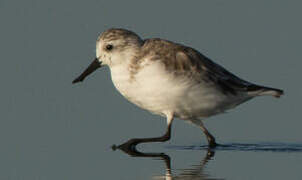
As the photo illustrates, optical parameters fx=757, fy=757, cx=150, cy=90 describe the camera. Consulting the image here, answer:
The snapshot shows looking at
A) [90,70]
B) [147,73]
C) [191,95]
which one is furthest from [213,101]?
[90,70]

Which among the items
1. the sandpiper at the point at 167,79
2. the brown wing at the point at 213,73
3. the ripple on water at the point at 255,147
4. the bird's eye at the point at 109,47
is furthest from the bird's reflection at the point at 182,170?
the bird's eye at the point at 109,47

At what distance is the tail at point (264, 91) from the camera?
16.6 meters

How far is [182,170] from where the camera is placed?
13328 millimetres

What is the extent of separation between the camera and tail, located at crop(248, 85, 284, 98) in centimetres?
1661

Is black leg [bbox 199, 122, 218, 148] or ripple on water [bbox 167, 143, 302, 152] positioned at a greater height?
black leg [bbox 199, 122, 218, 148]

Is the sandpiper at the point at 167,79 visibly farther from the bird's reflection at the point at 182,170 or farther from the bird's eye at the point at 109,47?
the bird's reflection at the point at 182,170

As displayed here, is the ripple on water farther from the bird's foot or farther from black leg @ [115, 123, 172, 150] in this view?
the bird's foot

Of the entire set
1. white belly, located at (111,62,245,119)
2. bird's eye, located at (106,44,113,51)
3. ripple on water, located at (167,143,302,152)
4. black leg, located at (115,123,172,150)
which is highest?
bird's eye, located at (106,44,113,51)

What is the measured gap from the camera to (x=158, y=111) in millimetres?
16172

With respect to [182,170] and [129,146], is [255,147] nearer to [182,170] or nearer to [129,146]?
[129,146]

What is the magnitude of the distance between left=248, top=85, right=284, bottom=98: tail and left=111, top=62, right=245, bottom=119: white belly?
0.64m

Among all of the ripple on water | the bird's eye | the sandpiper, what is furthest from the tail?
the bird's eye

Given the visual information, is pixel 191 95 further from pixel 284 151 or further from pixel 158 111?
pixel 284 151

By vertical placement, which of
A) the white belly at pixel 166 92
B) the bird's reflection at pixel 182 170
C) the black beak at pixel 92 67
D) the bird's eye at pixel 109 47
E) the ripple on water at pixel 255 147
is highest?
the bird's eye at pixel 109 47
